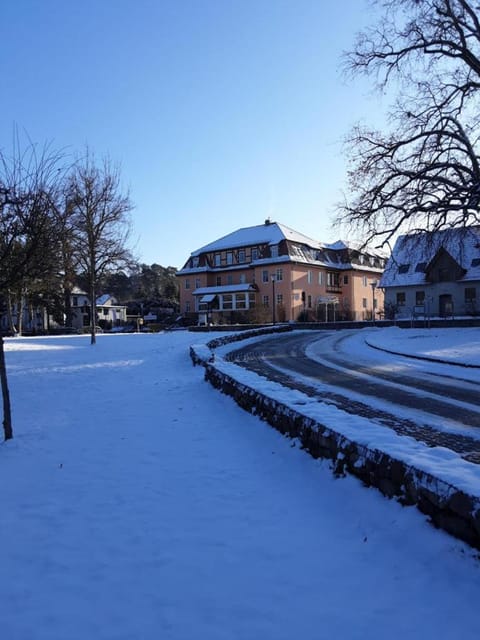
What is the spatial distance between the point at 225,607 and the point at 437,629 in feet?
3.99

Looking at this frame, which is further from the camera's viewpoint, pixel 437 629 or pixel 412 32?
pixel 412 32

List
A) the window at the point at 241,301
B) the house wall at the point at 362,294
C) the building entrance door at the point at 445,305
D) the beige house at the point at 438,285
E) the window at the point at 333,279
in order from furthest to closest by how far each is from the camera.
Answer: the house wall at the point at 362,294
the window at the point at 333,279
the window at the point at 241,301
the building entrance door at the point at 445,305
the beige house at the point at 438,285

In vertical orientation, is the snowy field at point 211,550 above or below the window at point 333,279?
below

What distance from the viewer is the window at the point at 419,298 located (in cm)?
4695

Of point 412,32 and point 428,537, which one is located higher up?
point 412,32

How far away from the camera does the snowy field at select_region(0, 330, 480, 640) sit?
271 cm

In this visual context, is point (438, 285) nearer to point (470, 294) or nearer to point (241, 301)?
point (470, 294)

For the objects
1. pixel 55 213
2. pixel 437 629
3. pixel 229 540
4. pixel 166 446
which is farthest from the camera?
A: pixel 55 213

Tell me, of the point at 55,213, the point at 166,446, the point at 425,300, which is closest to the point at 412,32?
the point at 55,213

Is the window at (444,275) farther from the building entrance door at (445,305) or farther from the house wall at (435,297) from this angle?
the building entrance door at (445,305)

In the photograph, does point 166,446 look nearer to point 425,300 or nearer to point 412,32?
point 412,32

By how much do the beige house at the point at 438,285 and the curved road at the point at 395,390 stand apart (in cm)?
2955

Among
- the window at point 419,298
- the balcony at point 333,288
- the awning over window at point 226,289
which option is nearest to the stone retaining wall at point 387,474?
the window at point 419,298

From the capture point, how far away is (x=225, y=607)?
2.84 metres
